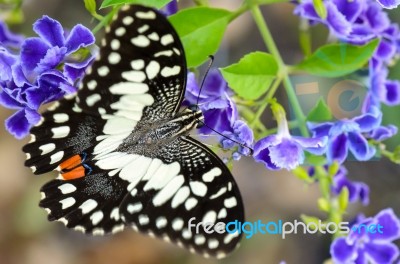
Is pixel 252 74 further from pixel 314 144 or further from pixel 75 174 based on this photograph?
pixel 75 174

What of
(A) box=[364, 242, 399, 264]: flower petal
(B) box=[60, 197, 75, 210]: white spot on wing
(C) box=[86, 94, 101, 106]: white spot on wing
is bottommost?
(A) box=[364, 242, 399, 264]: flower petal

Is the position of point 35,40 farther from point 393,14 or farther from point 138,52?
point 393,14

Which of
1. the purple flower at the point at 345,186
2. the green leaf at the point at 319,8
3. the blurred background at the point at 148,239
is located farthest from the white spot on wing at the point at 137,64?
the blurred background at the point at 148,239

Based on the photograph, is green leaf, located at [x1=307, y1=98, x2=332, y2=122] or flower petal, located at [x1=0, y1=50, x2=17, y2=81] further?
green leaf, located at [x1=307, y1=98, x2=332, y2=122]

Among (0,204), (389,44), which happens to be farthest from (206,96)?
(0,204)

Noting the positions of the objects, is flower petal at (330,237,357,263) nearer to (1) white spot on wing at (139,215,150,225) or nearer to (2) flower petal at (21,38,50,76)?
(1) white spot on wing at (139,215,150,225)

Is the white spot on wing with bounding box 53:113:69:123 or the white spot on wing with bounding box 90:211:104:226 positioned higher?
the white spot on wing with bounding box 53:113:69:123

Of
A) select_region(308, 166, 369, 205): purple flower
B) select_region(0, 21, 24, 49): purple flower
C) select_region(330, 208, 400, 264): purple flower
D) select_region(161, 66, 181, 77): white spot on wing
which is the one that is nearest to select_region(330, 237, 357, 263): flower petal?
select_region(330, 208, 400, 264): purple flower
